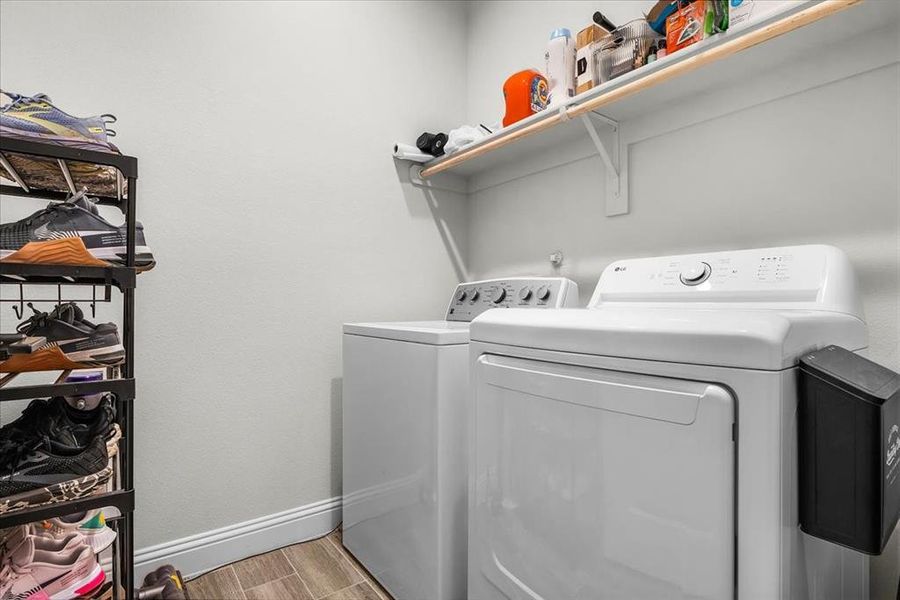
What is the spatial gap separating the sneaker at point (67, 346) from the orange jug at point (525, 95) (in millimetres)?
1453

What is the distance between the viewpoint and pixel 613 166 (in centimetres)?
161

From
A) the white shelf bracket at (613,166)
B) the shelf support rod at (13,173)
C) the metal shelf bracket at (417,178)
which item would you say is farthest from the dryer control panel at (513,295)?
the shelf support rod at (13,173)

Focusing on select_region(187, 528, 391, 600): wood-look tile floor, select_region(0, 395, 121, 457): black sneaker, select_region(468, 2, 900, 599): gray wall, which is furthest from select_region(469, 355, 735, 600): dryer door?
select_region(0, 395, 121, 457): black sneaker

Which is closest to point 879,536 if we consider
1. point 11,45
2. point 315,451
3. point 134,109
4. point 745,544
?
point 745,544

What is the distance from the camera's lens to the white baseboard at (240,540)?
1525 mm

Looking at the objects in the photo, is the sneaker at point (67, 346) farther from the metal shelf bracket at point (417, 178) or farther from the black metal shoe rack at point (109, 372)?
the metal shelf bracket at point (417, 178)

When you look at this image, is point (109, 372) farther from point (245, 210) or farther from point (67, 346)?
point (245, 210)

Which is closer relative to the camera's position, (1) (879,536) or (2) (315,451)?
(1) (879,536)

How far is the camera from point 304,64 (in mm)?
1828

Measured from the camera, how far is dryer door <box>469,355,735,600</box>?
2.22 ft

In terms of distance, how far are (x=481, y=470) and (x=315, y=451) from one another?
1.01 m

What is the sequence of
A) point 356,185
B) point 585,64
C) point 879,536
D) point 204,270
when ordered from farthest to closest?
1. point 356,185
2. point 204,270
3. point 585,64
4. point 879,536

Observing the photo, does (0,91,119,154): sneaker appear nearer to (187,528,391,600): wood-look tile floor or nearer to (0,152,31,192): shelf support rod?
(0,152,31,192): shelf support rod

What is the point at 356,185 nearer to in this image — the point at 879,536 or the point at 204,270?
the point at 204,270
